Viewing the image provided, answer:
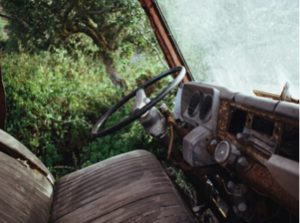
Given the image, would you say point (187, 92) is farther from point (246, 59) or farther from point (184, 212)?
point (184, 212)

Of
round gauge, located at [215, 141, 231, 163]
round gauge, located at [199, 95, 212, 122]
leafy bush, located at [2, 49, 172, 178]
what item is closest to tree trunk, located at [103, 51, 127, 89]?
leafy bush, located at [2, 49, 172, 178]

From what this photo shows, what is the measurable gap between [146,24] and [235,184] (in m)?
2.83

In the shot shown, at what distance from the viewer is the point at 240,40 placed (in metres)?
1.65

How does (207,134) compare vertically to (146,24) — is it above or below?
below

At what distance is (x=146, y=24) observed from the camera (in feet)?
11.8

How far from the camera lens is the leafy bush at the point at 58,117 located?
284cm

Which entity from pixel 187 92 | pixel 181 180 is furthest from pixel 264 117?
pixel 181 180

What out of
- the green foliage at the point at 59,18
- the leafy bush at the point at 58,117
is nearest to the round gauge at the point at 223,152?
the leafy bush at the point at 58,117

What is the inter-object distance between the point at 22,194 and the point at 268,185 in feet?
3.71

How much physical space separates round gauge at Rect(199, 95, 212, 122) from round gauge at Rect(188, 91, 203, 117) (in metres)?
0.08

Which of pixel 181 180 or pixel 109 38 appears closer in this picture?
pixel 181 180

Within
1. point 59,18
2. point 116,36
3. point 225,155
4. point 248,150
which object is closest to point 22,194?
point 225,155

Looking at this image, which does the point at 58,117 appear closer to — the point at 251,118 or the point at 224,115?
the point at 224,115

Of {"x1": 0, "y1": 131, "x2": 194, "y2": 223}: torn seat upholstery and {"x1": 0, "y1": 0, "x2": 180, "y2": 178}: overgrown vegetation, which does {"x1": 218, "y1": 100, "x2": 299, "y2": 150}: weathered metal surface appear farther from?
{"x1": 0, "y1": 0, "x2": 180, "y2": 178}: overgrown vegetation
